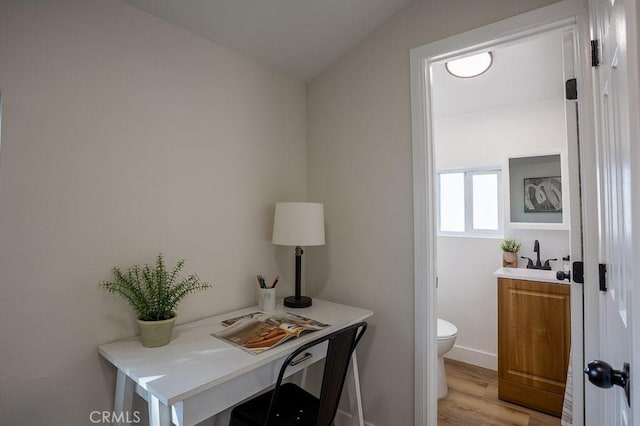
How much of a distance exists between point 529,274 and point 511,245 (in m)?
0.36

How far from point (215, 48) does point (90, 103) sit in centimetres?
72

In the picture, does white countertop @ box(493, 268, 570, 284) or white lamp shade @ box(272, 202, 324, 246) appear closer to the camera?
white lamp shade @ box(272, 202, 324, 246)

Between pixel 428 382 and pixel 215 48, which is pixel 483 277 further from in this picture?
pixel 215 48

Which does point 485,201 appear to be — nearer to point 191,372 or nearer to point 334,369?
point 334,369

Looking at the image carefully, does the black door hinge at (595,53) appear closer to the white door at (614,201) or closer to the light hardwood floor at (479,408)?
the white door at (614,201)

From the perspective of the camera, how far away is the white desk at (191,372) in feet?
3.28

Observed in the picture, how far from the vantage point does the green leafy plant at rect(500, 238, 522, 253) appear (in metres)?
2.60

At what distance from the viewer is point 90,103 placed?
4.25ft

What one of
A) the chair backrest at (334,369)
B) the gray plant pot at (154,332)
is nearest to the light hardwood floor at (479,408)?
the chair backrest at (334,369)

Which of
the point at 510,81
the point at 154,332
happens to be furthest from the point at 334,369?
the point at 510,81

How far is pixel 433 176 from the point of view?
68.5 inches

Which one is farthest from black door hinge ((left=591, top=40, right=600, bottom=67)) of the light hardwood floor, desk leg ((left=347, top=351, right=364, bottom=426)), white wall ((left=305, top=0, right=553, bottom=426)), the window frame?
the light hardwood floor

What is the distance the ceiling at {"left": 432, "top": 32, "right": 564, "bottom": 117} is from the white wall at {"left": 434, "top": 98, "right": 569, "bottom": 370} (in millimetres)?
86

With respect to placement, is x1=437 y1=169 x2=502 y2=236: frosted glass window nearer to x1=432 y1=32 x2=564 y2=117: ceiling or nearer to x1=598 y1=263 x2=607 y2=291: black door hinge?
x1=432 y1=32 x2=564 y2=117: ceiling
